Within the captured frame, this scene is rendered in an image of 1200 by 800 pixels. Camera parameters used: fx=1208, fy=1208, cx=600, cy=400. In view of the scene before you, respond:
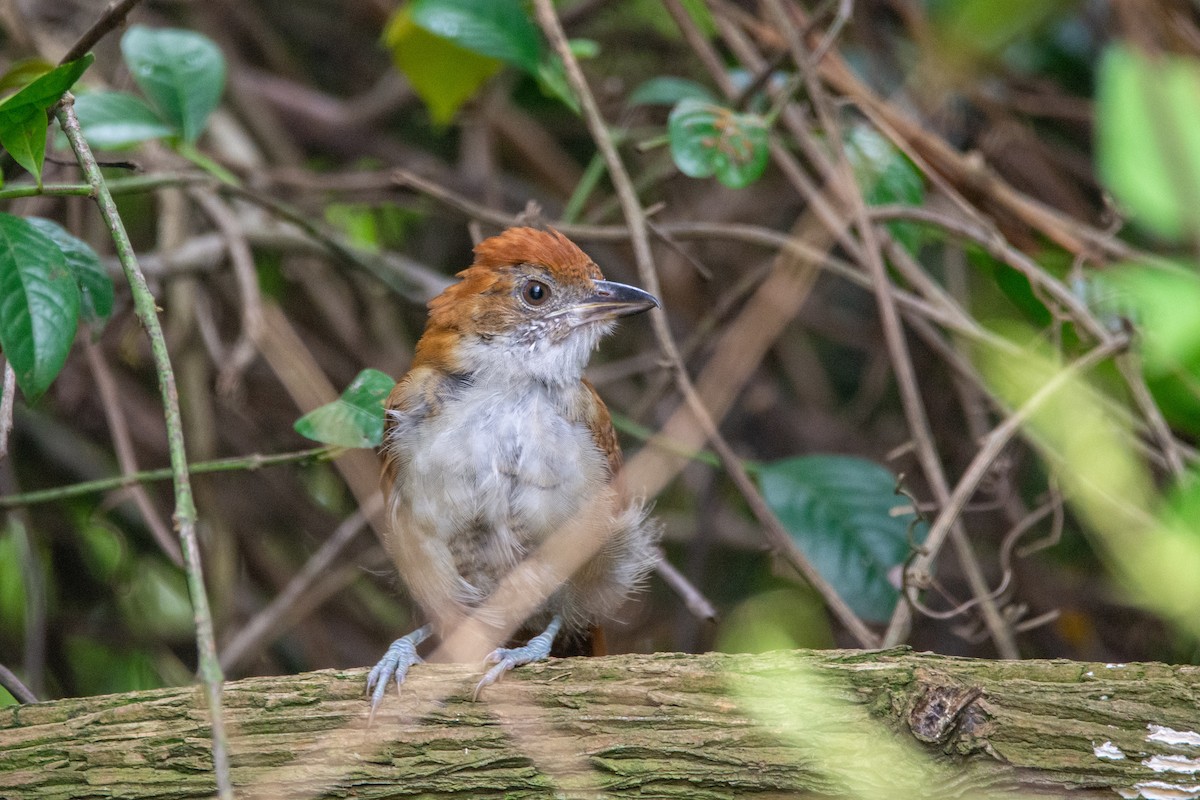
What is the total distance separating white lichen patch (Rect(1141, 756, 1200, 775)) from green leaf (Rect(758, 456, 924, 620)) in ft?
4.16

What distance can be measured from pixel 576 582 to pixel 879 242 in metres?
1.49

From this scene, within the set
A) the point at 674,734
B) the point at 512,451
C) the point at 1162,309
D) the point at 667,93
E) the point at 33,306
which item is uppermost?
the point at 667,93

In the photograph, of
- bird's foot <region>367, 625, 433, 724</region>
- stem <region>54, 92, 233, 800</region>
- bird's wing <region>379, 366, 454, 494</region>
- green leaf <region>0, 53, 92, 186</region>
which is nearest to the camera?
stem <region>54, 92, 233, 800</region>

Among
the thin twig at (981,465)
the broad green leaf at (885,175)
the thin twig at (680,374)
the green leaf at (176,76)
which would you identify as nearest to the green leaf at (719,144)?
the thin twig at (680,374)

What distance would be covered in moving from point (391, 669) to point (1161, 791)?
4.93 ft

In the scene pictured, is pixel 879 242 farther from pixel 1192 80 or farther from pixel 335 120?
pixel 335 120

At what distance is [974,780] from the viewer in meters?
2.10

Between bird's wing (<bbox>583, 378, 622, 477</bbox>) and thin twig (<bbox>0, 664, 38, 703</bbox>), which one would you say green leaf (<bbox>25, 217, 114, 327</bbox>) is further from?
bird's wing (<bbox>583, 378, 622, 477</bbox>)

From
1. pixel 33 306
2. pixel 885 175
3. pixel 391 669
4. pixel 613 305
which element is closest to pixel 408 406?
pixel 613 305

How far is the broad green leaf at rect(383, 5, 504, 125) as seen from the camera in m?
3.94

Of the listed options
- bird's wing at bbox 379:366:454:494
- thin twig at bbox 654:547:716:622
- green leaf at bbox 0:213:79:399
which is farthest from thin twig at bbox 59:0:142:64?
thin twig at bbox 654:547:716:622

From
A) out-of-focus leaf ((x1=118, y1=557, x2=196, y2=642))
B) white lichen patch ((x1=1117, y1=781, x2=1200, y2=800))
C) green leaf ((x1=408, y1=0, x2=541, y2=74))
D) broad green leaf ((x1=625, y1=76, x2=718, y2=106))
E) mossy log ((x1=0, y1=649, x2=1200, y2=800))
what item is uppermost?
green leaf ((x1=408, y1=0, x2=541, y2=74))

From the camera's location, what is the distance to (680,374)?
3193 millimetres

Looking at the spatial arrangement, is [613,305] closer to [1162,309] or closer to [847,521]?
[847,521]
